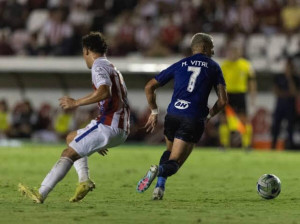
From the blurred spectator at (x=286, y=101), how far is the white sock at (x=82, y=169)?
12969mm

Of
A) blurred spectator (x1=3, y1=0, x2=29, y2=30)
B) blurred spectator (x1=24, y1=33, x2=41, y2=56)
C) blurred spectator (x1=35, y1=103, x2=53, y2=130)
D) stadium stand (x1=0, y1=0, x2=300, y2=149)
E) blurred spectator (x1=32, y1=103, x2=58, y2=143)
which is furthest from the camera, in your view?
blurred spectator (x1=3, y1=0, x2=29, y2=30)

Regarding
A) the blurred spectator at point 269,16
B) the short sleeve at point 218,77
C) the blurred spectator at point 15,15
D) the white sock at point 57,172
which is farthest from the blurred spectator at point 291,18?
the white sock at point 57,172

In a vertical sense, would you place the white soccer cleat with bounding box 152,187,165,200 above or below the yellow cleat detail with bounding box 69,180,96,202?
below

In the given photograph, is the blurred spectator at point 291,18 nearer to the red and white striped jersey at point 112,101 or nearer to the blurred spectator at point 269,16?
the blurred spectator at point 269,16

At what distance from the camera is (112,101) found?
9.46 meters

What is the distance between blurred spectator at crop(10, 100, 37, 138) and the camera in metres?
26.8

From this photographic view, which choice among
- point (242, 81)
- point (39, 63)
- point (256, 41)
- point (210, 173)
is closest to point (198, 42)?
point (210, 173)

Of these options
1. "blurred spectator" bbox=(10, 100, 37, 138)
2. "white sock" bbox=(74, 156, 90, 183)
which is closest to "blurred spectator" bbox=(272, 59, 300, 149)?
"blurred spectator" bbox=(10, 100, 37, 138)

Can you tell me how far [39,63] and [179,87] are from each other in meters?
17.3

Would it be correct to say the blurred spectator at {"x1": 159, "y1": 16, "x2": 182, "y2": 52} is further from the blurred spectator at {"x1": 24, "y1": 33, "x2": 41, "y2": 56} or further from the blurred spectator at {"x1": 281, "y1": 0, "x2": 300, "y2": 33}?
the blurred spectator at {"x1": 24, "y1": 33, "x2": 41, "y2": 56}

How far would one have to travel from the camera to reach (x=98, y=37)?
31.5ft

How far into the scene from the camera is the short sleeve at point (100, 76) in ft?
30.2

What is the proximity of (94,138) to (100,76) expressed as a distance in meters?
0.63

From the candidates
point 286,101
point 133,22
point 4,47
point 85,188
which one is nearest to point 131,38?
point 133,22
